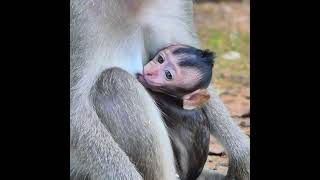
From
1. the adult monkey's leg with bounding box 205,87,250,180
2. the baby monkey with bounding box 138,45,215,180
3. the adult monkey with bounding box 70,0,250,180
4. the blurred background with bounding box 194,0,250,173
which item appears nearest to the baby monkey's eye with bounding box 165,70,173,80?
the baby monkey with bounding box 138,45,215,180

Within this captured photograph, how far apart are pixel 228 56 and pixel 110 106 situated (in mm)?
1134

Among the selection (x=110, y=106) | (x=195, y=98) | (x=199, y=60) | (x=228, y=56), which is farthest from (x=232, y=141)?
(x=228, y=56)

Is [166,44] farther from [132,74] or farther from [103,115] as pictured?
[103,115]

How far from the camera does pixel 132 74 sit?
9.03 ft

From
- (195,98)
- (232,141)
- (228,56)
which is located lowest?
(232,141)

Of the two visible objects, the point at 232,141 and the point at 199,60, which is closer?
the point at 199,60

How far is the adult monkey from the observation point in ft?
8.91

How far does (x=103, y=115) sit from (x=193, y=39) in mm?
483

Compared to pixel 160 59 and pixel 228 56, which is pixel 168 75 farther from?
pixel 228 56

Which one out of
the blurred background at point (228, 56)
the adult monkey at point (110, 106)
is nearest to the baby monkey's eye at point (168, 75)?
the adult monkey at point (110, 106)

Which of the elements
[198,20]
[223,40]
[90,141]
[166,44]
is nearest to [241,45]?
[223,40]

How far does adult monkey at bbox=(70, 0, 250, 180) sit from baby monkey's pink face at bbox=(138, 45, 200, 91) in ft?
0.13

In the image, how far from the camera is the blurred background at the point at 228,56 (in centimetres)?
303

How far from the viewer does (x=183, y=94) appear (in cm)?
276
